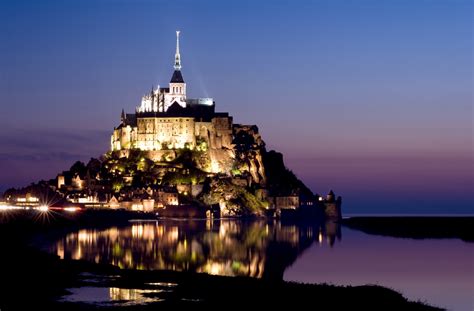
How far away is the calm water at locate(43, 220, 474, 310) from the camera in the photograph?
40250 millimetres

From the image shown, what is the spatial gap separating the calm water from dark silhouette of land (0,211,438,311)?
380 centimetres

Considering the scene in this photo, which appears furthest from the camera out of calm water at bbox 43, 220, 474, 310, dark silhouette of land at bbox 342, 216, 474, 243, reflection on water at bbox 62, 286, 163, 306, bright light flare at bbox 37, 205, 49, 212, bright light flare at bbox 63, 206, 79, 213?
bright light flare at bbox 63, 206, 79, 213

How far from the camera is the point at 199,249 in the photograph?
60.0 metres

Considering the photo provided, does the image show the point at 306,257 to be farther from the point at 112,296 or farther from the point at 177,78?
the point at 177,78

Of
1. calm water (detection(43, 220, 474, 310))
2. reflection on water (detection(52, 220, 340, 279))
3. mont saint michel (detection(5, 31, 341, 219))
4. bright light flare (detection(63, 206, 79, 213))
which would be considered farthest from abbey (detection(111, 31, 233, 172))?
calm water (detection(43, 220, 474, 310))

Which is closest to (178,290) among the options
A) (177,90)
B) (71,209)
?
(71,209)

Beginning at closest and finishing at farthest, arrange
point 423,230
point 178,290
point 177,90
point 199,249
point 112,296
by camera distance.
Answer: point 112,296, point 178,290, point 199,249, point 423,230, point 177,90

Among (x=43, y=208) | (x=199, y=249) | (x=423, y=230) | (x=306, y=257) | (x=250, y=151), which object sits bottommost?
(x=306, y=257)

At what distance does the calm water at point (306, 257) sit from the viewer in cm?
4025

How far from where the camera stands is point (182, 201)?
117 meters

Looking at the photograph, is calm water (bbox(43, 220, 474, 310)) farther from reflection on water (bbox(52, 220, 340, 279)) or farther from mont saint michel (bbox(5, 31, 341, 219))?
mont saint michel (bbox(5, 31, 341, 219))

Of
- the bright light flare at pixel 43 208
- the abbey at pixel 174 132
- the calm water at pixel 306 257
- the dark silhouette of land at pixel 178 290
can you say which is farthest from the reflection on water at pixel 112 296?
the abbey at pixel 174 132

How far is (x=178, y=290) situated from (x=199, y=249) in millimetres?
27227

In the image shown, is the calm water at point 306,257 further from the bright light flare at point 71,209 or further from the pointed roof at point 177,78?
the pointed roof at point 177,78
